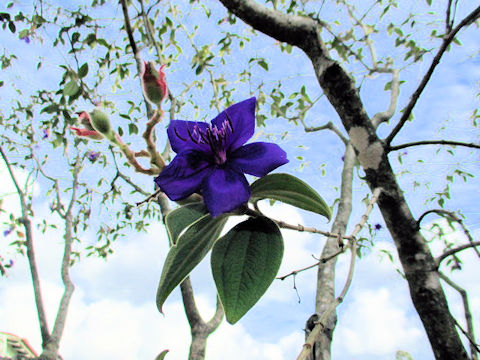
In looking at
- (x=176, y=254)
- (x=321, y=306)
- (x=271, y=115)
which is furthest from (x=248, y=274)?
(x=271, y=115)

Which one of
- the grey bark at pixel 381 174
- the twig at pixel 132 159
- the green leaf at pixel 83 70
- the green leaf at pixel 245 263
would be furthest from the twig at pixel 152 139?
the green leaf at pixel 83 70

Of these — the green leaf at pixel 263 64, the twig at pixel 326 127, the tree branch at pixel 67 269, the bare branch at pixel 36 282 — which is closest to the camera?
the twig at pixel 326 127

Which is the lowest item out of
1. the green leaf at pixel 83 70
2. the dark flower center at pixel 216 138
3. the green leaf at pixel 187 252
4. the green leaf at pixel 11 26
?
the green leaf at pixel 187 252

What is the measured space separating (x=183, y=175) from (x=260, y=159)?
0.23 feet

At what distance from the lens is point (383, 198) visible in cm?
78

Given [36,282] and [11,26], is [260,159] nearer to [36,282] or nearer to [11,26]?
[11,26]

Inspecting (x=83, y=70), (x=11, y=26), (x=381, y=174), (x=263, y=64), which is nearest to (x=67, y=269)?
(x=11, y=26)

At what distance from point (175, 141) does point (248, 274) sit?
15 centimetres

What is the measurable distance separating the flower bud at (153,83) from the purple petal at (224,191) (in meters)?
0.09

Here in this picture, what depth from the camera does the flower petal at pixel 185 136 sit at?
0.40 meters

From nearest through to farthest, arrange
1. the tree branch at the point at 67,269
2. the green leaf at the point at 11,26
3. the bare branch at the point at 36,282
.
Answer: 1. the green leaf at the point at 11,26
2. the bare branch at the point at 36,282
3. the tree branch at the point at 67,269

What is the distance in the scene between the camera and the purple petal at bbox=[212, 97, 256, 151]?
15.9 inches

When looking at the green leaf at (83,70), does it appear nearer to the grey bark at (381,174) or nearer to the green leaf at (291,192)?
the grey bark at (381,174)

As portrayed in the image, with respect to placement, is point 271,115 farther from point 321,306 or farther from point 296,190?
point 296,190
